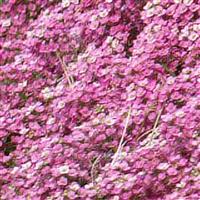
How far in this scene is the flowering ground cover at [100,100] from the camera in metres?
2.95

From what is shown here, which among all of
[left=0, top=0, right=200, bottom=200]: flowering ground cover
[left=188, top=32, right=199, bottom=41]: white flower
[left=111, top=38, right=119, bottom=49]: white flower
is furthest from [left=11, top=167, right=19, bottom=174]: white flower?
[left=188, top=32, right=199, bottom=41]: white flower

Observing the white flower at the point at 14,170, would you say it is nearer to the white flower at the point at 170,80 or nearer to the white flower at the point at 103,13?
the white flower at the point at 170,80

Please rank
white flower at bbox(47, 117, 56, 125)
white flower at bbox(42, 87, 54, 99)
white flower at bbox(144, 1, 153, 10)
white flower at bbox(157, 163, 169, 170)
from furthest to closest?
white flower at bbox(144, 1, 153, 10) → white flower at bbox(42, 87, 54, 99) → white flower at bbox(47, 117, 56, 125) → white flower at bbox(157, 163, 169, 170)

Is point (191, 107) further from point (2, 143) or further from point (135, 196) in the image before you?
point (2, 143)

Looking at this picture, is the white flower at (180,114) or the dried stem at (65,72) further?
the dried stem at (65,72)

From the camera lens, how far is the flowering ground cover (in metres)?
2.95

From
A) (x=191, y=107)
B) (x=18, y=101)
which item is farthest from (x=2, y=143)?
(x=191, y=107)

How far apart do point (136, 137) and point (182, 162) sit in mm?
300

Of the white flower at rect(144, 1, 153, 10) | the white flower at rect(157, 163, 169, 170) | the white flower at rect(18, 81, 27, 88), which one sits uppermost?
the white flower at rect(144, 1, 153, 10)

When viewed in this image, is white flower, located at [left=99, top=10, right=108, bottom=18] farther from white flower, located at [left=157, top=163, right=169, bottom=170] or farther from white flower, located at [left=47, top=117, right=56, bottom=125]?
white flower, located at [left=157, top=163, right=169, bottom=170]

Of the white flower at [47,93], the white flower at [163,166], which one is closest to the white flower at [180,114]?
the white flower at [163,166]

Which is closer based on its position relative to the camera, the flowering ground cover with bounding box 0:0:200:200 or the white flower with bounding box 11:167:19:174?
the flowering ground cover with bounding box 0:0:200:200

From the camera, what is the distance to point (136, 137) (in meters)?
3.18

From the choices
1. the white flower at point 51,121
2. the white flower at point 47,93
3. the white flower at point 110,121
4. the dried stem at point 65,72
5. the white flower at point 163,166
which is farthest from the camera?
the dried stem at point 65,72
